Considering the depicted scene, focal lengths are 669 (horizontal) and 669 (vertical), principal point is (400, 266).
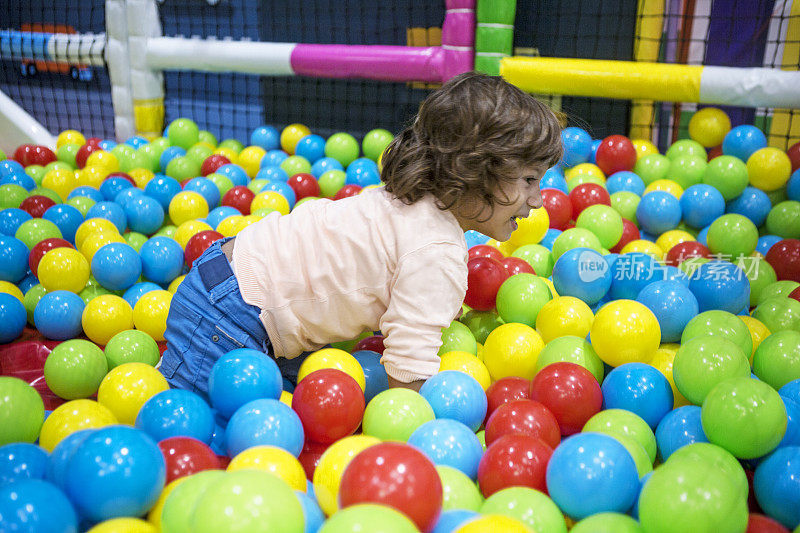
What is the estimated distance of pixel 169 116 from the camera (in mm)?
3553

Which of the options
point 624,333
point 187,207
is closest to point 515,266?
point 624,333

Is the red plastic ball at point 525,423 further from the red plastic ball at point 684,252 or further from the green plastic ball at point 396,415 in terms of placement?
Result: the red plastic ball at point 684,252

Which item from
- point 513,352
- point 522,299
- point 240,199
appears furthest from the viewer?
point 240,199

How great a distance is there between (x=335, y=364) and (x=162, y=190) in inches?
55.0

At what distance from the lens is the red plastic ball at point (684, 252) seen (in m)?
1.91

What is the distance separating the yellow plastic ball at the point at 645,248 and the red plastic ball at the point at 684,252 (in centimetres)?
3

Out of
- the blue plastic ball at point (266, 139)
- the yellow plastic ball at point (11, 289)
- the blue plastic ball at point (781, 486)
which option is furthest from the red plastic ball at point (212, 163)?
the blue plastic ball at point (781, 486)

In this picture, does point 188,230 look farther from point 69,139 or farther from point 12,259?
point 69,139

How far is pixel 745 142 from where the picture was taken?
7.61ft

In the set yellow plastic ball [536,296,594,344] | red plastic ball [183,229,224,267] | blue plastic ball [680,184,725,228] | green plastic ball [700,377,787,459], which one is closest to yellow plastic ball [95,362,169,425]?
red plastic ball [183,229,224,267]

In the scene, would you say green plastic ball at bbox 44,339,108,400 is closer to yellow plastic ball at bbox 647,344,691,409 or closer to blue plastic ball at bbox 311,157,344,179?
yellow plastic ball at bbox 647,344,691,409

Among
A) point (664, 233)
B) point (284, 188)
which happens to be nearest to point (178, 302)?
point (284, 188)

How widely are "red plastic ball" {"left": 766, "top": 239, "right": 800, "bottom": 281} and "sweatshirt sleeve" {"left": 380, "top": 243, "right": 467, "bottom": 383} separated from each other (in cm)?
107

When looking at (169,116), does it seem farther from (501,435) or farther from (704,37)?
(501,435)
